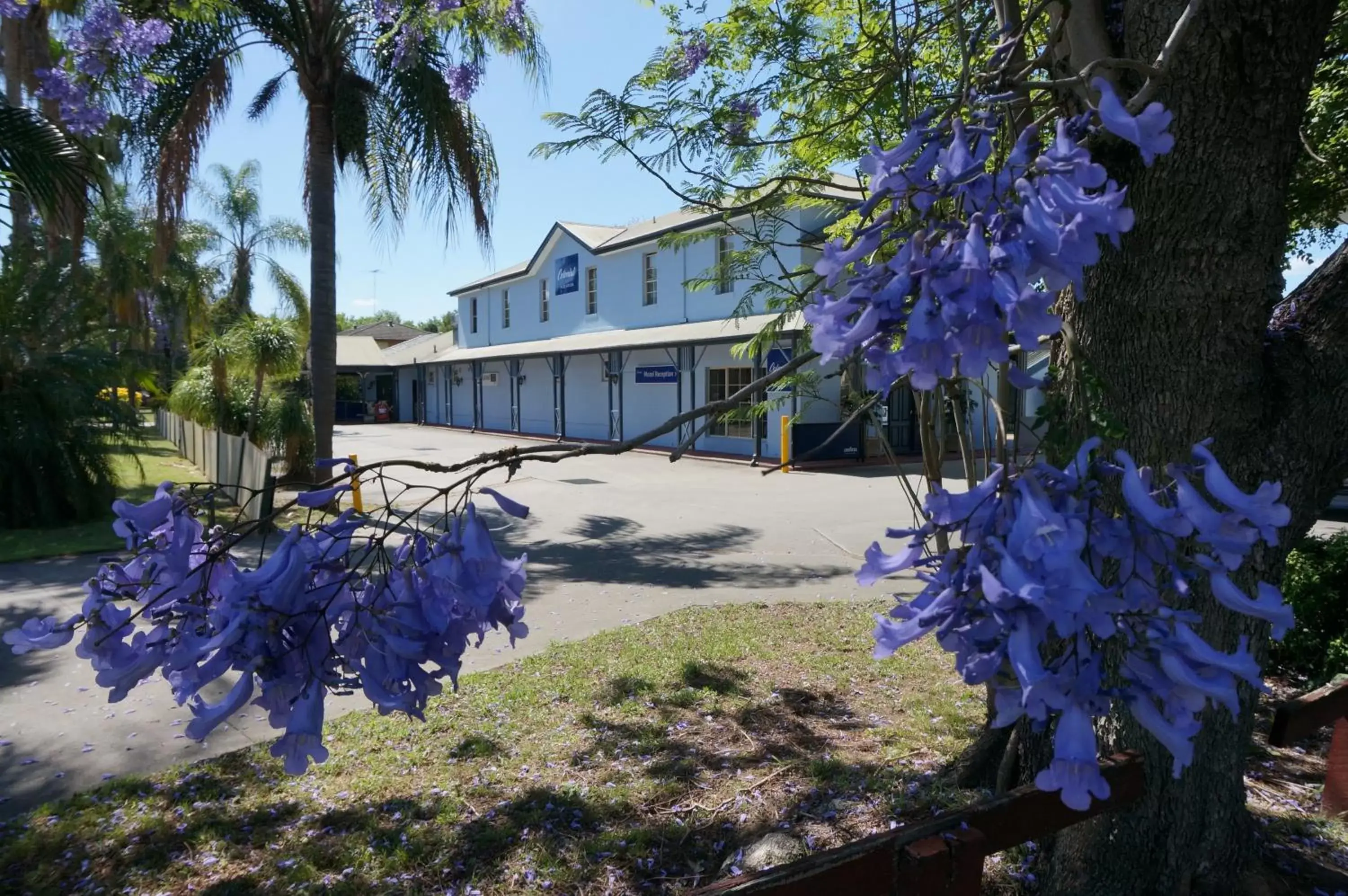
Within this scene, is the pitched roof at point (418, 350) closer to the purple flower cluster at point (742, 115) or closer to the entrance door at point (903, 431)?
the entrance door at point (903, 431)

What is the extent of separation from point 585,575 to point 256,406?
11367 mm

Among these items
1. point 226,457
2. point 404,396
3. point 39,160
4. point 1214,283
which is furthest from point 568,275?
point 1214,283

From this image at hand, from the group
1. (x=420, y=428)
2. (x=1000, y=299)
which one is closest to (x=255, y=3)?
(x=1000, y=299)

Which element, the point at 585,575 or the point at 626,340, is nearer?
the point at 585,575

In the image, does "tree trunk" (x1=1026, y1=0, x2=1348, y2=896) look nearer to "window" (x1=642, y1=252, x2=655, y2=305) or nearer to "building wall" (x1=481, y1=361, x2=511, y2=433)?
"window" (x1=642, y1=252, x2=655, y2=305)

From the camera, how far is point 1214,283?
212 centimetres

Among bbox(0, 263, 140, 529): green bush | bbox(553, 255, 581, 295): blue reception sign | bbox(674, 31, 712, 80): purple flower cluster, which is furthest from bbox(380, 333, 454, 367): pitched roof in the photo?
bbox(674, 31, 712, 80): purple flower cluster

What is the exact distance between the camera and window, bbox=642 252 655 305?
23.7 meters

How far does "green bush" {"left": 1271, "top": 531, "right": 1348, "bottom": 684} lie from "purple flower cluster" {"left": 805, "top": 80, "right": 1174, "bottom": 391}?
5403 millimetres

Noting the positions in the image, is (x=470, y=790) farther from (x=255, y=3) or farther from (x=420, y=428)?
(x=420, y=428)

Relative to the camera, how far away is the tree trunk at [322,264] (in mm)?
10266

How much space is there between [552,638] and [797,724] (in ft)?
8.56

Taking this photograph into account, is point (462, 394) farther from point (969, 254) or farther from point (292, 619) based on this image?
point (969, 254)

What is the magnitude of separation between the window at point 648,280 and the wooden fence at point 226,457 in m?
11.6
